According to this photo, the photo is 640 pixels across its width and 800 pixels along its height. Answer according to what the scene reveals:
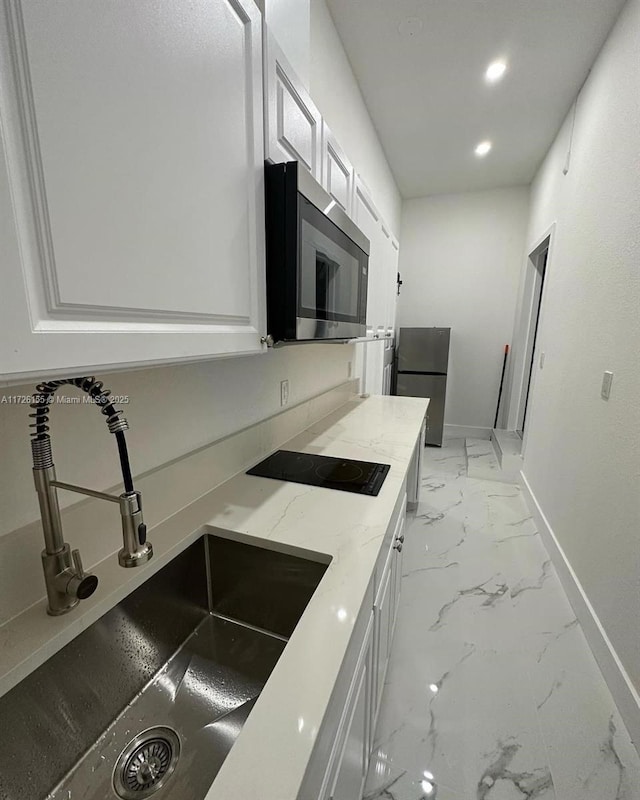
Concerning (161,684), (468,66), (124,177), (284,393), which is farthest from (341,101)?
(161,684)

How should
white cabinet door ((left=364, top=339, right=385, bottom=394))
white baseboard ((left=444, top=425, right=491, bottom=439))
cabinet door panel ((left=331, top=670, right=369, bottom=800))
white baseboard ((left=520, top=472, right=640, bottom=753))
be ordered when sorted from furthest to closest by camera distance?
white baseboard ((left=444, top=425, right=491, bottom=439)) → white cabinet door ((left=364, top=339, right=385, bottom=394)) → white baseboard ((left=520, top=472, right=640, bottom=753)) → cabinet door panel ((left=331, top=670, right=369, bottom=800))

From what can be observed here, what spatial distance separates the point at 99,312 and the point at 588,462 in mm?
2165

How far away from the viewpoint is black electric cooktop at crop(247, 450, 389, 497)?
1.19 meters

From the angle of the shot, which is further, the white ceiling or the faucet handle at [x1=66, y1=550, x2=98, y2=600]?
the white ceiling

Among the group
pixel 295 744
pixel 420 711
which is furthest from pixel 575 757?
pixel 295 744

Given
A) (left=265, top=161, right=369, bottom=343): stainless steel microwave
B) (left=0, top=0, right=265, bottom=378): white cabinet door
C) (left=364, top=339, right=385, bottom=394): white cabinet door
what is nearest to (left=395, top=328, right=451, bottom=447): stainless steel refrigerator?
(left=364, top=339, right=385, bottom=394): white cabinet door

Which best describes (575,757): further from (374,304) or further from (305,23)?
(305,23)

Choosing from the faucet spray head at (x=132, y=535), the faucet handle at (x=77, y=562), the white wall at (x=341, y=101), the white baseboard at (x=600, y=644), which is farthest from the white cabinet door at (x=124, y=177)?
the white baseboard at (x=600, y=644)

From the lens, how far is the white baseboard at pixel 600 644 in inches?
49.8

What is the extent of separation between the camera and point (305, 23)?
44.1 inches

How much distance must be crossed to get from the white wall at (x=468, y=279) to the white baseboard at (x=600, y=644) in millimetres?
2457

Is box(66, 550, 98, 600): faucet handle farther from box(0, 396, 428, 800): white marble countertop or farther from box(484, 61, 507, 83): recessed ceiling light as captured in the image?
box(484, 61, 507, 83): recessed ceiling light

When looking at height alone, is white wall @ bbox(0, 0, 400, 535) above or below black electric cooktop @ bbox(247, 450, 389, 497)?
above

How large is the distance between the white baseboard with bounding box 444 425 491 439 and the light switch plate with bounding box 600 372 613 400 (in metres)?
2.97
